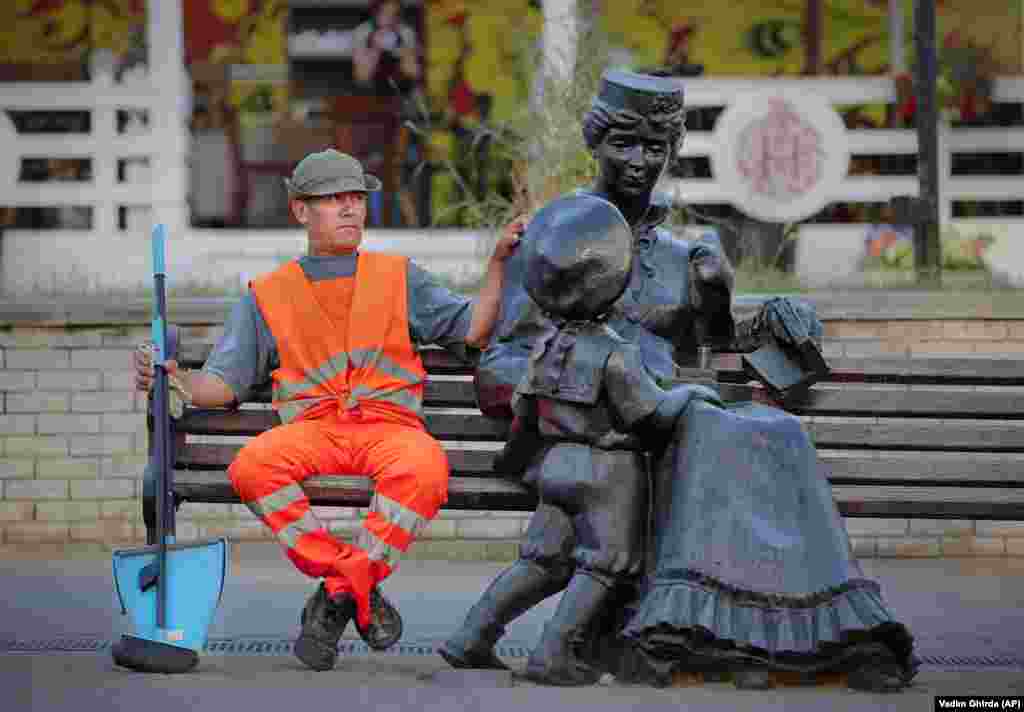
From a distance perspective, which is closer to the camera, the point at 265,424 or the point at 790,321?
the point at 790,321

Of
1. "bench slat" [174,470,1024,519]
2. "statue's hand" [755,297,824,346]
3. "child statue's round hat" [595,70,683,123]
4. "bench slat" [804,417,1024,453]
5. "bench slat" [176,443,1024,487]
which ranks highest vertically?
"child statue's round hat" [595,70,683,123]

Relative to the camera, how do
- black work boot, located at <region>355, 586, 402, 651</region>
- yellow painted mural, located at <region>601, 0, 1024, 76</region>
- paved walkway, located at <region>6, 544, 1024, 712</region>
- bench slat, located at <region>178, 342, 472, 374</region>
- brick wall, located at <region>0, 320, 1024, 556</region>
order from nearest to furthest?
paved walkway, located at <region>6, 544, 1024, 712</region> → black work boot, located at <region>355, 586, 402, 651</region> → bench slat, located at <region>178, 342, 472, 374</region> → brick wall, located at <region>0, 320, 1024, 556</region> → yellow painted mural, located at <region>601, 0, 1024, 76</region>

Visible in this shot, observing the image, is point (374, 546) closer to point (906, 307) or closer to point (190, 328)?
point (190, 328)

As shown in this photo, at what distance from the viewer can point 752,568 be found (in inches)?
210

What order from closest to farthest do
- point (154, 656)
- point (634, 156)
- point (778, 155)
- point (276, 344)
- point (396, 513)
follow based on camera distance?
point (154, 656)
point (396, 513)
point (634, 156)
point (276, 344)
point (778, 155)

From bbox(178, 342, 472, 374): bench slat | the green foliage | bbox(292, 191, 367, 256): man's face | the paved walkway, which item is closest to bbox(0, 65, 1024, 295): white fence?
the green foliage

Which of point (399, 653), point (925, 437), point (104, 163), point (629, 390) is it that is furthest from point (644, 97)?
point (104, 163)

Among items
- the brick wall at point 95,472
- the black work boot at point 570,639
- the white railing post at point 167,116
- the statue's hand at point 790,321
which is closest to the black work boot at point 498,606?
the black work boot at point 570,639

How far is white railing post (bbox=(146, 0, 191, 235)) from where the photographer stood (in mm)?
12562

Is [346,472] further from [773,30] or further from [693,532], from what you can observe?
[773,30]

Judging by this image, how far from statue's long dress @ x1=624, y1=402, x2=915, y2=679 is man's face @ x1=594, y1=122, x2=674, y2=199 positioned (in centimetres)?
71

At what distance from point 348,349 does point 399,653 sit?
3.02 ft

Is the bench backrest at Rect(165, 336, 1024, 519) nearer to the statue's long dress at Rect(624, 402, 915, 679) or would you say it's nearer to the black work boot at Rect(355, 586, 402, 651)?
the black work boot at Rect(355, 586, 402, 651)

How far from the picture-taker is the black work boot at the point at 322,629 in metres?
5.66
